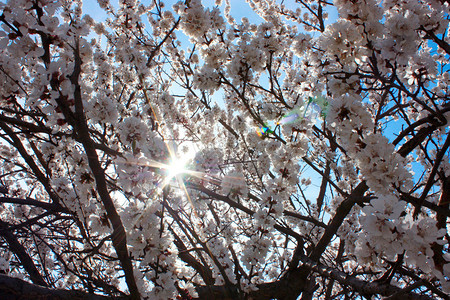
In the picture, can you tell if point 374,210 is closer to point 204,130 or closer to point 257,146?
point 257,146

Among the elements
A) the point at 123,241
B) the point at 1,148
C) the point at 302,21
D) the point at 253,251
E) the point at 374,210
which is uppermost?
the point at 302,21

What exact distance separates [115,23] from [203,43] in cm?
299

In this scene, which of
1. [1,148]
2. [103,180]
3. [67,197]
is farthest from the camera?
[1,148]

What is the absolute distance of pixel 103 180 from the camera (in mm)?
1686

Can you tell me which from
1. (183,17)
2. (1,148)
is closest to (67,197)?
(183,17)

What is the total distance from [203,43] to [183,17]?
49cm

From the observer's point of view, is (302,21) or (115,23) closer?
(115,23)

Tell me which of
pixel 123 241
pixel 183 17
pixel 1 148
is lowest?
pixel 123 241

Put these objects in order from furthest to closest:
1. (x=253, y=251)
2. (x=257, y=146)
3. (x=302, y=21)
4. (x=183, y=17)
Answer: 1. (x=302, y=21)
2. (x=257, y=146)
3. (x=183, y=17)
4. (x=253, y=251)

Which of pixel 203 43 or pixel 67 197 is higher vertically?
pixel 203 43

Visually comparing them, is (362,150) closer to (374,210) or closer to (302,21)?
(374,210)

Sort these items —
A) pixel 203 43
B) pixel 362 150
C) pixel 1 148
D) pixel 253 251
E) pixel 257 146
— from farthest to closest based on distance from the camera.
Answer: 1. pixel 1 148
2. pixel 257 146
3. pixel 203 43
4. pixel 253 251
5. pixel 362 150

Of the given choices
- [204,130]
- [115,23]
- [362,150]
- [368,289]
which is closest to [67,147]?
[362,150]

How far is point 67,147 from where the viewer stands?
299 cm
